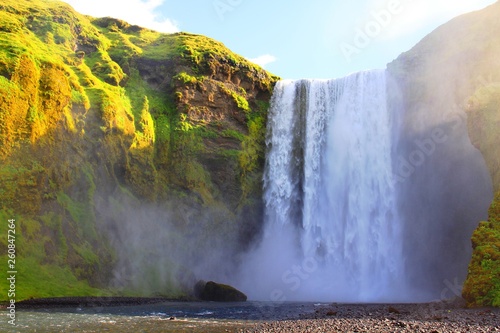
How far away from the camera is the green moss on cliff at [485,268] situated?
23594 millimetres

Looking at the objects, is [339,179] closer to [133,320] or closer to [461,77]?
[461,77]

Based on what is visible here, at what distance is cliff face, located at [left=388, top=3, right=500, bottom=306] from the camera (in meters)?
30.0

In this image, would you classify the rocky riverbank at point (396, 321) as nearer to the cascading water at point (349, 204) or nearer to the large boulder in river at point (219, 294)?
the cascading water at point (349, 204)

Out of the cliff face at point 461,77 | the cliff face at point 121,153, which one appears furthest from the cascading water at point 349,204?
the cliff face at point 121,153

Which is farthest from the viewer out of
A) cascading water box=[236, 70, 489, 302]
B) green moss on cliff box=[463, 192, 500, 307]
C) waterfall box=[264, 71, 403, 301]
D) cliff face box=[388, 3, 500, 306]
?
waterfall box=[264, 71, 403, 301]

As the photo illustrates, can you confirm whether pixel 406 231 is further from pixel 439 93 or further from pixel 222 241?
pixel 222 241

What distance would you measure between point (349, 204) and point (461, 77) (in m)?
16.1

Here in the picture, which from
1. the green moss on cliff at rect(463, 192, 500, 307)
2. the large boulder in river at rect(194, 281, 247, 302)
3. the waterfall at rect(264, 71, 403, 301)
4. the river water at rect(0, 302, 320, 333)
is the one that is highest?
the waterfall at rect(264, 71, 403, 301)

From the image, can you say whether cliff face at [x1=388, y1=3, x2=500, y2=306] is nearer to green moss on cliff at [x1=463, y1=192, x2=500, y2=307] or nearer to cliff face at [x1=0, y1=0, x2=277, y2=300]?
green moss on cliff at [x1=463, y1=192, x2=500, y2=307]

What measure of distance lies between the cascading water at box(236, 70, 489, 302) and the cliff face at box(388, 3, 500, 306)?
2438 millimetres

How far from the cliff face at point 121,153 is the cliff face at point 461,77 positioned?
→ 16.6 meters

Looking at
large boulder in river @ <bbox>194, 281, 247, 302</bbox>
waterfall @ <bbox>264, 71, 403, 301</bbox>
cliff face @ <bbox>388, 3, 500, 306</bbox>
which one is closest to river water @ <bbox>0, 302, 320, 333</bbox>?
large boulder in river @ <bbox>194, 281, 247, 302</bbox>

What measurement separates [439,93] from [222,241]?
2561 centimetres

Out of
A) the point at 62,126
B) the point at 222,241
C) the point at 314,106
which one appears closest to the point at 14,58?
the point at 62,126
